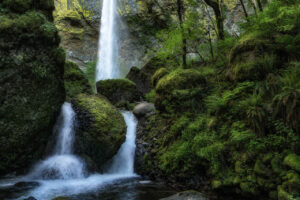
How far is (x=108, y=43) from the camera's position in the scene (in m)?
25.9

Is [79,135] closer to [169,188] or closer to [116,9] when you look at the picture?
[169,188]

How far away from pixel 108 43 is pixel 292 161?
24628mm

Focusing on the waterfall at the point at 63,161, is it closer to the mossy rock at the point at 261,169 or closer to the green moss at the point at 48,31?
the green moss at the point at 48,31

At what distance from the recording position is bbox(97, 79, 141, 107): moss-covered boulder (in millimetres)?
13704

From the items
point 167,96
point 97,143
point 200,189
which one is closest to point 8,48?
point 97,143

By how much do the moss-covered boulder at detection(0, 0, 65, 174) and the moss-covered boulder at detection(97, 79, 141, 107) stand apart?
546 centimetres

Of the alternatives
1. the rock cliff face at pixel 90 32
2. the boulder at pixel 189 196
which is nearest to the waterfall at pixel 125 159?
the boulder at pixel 189 196

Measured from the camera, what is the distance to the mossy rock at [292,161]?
13.2 feet

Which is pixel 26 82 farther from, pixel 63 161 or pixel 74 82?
pixel 74 82

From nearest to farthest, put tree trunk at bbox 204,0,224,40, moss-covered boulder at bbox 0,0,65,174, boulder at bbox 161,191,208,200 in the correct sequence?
boulder at bbox 161,191,208,200
moss-covered boulder at bbox 0,0,65,174
tree trunk at bbox 204,0,224,40

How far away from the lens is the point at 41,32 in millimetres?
7645

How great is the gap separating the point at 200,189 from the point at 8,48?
738cm

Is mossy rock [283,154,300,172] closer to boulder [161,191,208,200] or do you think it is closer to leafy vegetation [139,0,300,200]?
leafy vegetation [139,0,300,200]

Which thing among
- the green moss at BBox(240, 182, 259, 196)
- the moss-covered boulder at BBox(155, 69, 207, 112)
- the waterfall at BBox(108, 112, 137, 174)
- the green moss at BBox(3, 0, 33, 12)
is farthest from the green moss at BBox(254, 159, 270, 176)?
the green moss at BBox(3, 0, 33, 12)
